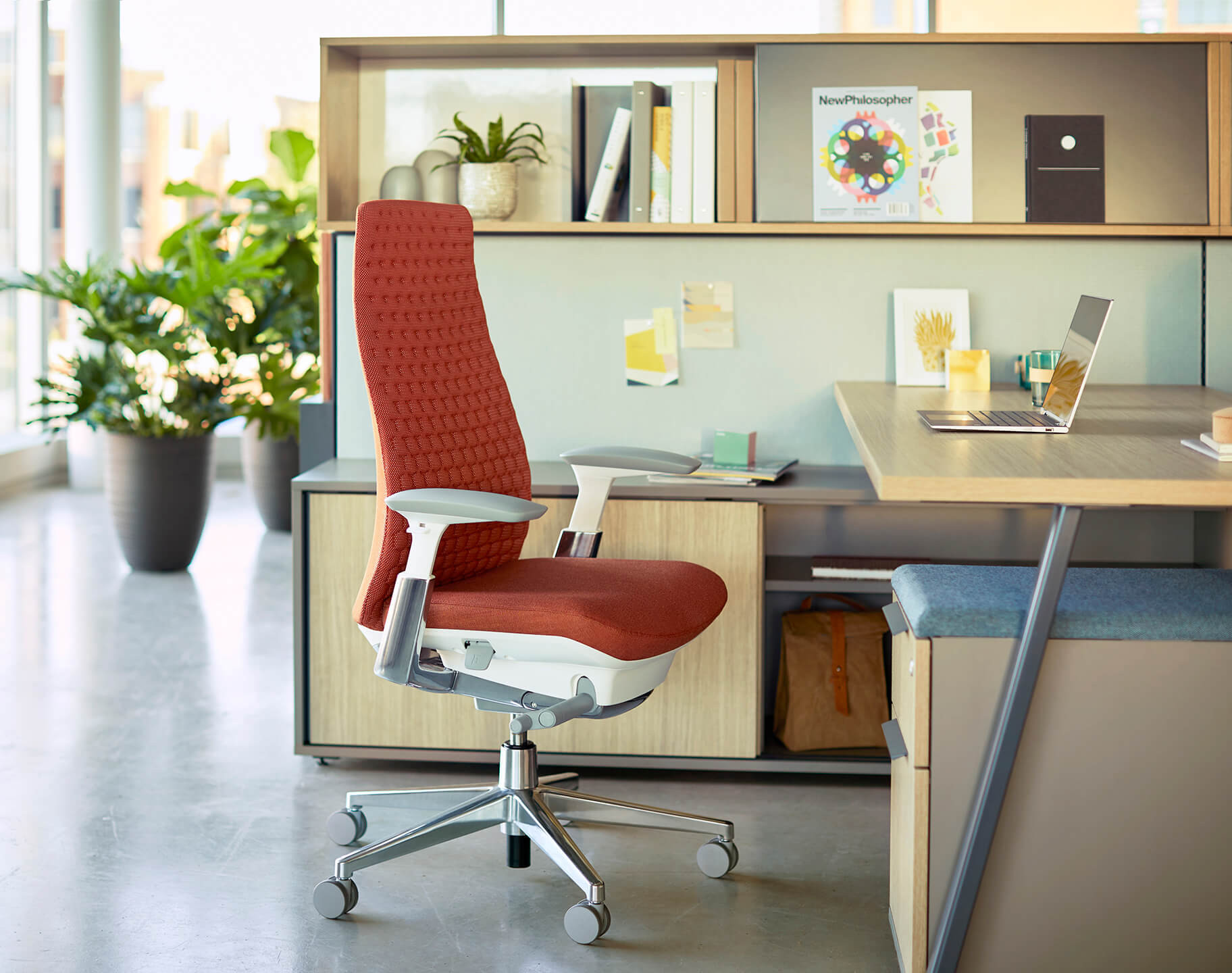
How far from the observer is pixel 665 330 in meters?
3.24

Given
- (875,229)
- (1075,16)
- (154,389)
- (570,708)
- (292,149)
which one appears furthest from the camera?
(292,149)

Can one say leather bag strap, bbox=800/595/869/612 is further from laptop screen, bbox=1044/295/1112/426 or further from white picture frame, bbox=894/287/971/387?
laptop screen, bbox=1044/295/1112/426

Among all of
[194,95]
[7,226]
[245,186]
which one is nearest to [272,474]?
[245,186]

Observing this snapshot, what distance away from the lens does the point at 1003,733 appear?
176 centimetres

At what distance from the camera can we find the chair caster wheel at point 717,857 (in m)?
2.43

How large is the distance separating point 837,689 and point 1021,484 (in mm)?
1435

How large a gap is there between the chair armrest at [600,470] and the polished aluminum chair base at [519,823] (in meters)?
0.47

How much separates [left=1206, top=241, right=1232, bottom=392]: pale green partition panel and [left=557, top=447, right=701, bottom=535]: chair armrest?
1450 mm

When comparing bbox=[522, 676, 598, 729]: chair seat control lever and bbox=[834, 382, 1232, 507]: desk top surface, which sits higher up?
bbox=[834, 382, 1232, 507]: desk top surface

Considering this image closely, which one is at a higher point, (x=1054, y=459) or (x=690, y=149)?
(x=690, y=149)

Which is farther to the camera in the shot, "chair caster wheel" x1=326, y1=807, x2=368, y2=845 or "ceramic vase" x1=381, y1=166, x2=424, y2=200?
"ceramic vase" x1=381, y1=166, x2=424, y2=200

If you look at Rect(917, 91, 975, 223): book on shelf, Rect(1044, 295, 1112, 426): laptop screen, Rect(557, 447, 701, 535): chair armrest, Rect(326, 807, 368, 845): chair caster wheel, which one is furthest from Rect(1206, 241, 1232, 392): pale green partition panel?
Rect(326, 807, 368, 845): chair caster wheel

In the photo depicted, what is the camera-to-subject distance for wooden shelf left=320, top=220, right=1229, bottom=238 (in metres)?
3.04

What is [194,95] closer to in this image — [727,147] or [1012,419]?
[727,147]
